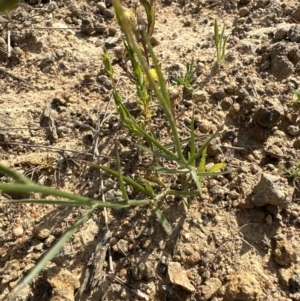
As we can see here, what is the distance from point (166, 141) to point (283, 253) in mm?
815

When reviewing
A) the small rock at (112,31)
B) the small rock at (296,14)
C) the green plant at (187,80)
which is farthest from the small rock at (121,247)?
the small rock at (296,14)

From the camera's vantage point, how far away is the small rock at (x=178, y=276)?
1630 mm

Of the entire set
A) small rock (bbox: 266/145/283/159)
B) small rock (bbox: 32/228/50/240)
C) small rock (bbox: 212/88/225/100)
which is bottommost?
small rock (bbox: 32/228/50/240)

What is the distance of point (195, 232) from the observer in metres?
1.79

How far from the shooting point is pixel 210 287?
64.5 inches

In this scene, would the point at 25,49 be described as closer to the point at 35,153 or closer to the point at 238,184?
the point at 35,153

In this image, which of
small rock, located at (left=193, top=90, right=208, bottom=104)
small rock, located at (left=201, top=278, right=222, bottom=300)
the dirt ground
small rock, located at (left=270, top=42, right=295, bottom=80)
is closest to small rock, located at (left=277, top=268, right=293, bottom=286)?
the dirt ground

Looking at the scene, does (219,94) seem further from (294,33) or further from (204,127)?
(294,33)

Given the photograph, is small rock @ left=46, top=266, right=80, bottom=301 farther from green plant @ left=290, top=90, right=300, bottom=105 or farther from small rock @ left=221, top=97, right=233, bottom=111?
green plant @ left=290, top=90, right=300, bottom=105

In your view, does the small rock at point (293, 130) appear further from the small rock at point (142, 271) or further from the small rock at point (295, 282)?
the small rock at point (142, 271)

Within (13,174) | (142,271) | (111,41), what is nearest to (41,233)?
(142,271)

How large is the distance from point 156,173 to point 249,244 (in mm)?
548

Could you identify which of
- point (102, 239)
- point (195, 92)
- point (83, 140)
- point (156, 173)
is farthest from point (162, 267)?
point (195, 92)

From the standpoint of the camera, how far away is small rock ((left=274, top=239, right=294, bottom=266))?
1660mm
